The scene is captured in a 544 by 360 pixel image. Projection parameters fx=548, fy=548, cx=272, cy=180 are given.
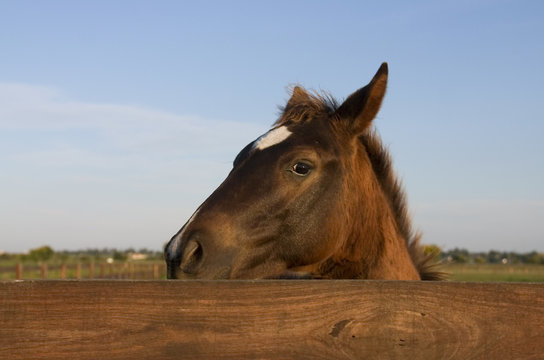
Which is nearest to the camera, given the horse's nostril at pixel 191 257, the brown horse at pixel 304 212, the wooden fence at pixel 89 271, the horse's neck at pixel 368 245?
the horse's nostril at pixel 191 257

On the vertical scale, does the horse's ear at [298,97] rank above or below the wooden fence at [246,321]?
above

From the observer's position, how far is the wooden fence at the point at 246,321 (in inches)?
64.9

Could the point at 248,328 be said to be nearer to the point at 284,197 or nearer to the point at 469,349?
the point at 469,349

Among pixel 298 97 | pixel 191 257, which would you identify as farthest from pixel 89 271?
pixel 191 257

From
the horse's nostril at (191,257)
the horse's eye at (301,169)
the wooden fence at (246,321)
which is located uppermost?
the horse's eye at (301,169)

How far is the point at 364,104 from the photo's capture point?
12.9ft

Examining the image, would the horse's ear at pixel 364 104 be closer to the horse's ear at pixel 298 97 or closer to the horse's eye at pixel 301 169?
the horse's ear at pixel 298 97

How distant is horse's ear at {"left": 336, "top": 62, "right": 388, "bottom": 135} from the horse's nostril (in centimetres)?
152

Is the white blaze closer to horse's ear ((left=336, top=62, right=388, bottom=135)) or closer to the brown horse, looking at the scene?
the brown horse

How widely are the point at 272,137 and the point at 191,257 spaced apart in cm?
105

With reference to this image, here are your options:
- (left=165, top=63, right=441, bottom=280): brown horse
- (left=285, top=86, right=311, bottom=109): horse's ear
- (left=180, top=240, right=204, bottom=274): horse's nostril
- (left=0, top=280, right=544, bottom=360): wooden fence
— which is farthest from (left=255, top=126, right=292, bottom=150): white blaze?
(left=0, top=280, right=544, bottom=360): wooden fence

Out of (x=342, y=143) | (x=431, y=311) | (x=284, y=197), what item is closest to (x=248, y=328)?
(x=431, y=311)

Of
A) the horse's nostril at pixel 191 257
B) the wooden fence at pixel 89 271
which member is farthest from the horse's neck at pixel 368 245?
the wooden fence at pixel 89 271

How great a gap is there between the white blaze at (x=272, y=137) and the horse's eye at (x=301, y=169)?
22cm
